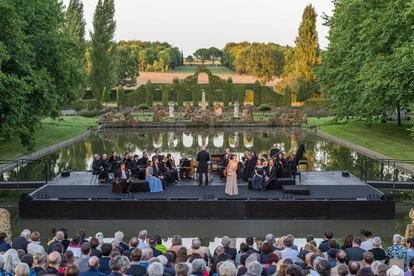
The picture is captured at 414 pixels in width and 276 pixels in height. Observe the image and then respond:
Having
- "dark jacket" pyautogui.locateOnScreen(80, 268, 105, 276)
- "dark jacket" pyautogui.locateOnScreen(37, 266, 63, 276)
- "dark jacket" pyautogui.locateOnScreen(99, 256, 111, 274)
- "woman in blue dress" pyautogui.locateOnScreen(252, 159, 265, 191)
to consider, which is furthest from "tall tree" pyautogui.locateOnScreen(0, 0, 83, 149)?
"dark jacket" pyautogui.locateOnScreen(80, 268, 105, 276)

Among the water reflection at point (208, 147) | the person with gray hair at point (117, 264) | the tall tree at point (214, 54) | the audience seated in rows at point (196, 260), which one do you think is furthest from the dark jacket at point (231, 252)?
the tall tree at point (214, 54)

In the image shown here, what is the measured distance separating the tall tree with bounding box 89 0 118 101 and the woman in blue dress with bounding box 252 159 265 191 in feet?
191

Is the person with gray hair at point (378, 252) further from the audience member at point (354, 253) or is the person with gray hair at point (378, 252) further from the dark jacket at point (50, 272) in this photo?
the dark jacket at point (50, 272)

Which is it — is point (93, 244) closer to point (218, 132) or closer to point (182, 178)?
point (182, 178)

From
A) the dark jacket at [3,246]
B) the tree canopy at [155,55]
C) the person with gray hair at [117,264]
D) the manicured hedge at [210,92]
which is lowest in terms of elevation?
the dark jacket at [3,246]

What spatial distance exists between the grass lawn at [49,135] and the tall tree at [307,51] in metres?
32.9

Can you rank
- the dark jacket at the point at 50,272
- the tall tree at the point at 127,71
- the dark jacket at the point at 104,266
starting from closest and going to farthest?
the dark jacket at the point at 50,272 < the dark jacket at the point at 104,266 < the tall tree at the point at 127,71

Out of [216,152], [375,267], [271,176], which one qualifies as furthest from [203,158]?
[216,152]

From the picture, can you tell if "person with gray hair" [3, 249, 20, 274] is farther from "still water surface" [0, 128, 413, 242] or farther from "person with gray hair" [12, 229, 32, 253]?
"still water surface" [0, 128, 413, 242]

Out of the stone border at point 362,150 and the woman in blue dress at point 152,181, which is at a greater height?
the woman in blue dress at point 152,181

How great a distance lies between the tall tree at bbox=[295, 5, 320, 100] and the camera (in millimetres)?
80125

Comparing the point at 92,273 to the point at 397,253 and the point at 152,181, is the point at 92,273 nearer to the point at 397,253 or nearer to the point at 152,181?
the point at 397,253

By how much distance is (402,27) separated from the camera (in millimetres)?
30719

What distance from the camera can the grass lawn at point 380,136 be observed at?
107ft
